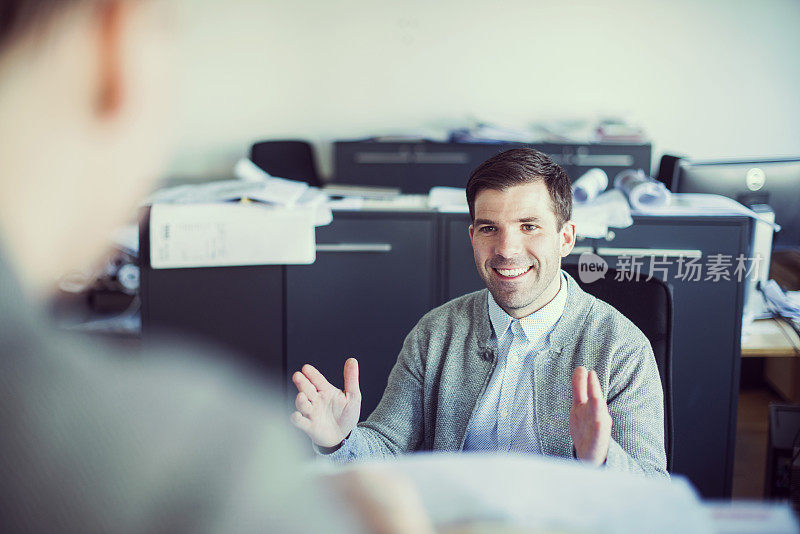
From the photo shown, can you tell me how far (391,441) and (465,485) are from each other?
1183 millimetres

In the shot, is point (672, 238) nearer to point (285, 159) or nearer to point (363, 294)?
point (363, 294)

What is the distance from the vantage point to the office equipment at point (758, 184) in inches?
96.6

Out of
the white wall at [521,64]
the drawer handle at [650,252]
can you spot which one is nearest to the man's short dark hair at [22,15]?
the drawer handle at [650,252]

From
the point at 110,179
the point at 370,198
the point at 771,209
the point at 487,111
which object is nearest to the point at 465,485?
the point at 110,179

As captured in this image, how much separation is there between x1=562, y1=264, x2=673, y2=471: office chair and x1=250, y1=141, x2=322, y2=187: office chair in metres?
3.29

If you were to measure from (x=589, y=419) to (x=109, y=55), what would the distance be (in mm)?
973

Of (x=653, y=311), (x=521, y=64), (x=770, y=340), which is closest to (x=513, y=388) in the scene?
(x=653, y=311)

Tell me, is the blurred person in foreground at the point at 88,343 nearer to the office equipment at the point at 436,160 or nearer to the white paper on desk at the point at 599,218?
the white paper on desk at the point at 599,218

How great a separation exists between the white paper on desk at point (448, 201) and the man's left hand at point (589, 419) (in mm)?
1163

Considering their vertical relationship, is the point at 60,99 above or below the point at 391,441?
above

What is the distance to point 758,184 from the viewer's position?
2457mm

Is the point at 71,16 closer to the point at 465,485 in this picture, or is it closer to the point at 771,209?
the point at 465,485

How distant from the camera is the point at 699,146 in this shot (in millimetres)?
5000

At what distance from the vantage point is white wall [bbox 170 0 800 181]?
194 inches
